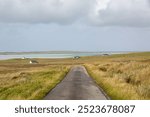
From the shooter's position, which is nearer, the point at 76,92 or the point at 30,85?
the point at 76,92

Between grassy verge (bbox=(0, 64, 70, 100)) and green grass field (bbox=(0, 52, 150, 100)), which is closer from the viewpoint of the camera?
green grass field (bbox=(0, 52, 150, 100))

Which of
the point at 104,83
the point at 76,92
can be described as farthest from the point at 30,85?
the point at 76,92

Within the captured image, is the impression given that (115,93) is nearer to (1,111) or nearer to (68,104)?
(68,104)

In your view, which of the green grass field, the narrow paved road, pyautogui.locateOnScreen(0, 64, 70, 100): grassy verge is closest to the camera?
the narrow paved road

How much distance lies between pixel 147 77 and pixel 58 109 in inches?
838

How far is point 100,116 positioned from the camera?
16375mm

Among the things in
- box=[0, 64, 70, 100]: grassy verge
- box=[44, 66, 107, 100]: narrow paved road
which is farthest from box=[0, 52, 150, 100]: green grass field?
box=[44, 66, 107, 100]: narrow paved road

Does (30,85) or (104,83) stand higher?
(104,83)

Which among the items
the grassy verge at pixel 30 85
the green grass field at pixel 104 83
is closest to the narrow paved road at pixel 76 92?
the green grass field at pixel 104 83

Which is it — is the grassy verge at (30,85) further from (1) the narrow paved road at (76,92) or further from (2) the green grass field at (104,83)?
(1) the narrow paved road at (76,92)

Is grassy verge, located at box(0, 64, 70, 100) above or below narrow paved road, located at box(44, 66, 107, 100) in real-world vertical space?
below

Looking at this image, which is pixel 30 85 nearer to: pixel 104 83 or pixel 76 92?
pixel 104 83

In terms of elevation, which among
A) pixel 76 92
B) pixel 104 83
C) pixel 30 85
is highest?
pixel 76 92

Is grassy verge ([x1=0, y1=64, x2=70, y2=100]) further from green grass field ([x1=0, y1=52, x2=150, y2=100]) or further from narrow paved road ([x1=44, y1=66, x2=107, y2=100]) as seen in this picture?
narrow paved road ([x1=44, y1=66, x2=107, y2=100])
